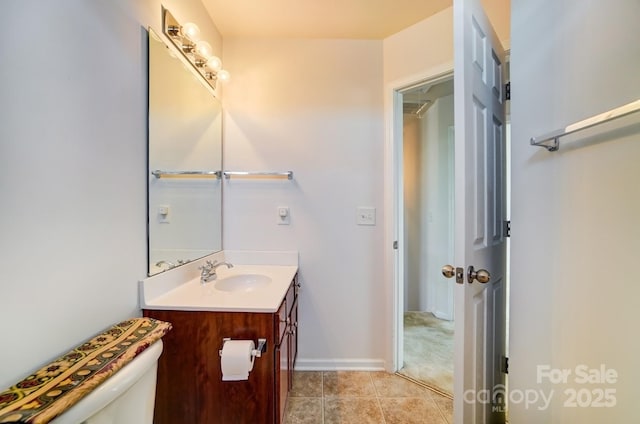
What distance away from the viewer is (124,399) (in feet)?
2.43

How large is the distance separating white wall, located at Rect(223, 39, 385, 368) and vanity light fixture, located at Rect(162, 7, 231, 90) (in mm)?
287

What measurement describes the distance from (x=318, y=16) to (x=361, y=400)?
2.47 meters

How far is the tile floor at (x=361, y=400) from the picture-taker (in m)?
1.48

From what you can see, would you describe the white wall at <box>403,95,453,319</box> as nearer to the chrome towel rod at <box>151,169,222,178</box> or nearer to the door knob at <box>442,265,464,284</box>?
the door knob at <box>442,265,464,284</box>

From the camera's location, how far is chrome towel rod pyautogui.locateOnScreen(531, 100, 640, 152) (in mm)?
636

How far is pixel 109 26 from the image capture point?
37.3 inches

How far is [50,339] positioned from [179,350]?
1.57ft

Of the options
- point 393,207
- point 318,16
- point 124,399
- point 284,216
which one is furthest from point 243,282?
point 318,16

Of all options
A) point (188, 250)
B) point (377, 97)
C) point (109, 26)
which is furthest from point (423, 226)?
point (109, 26)

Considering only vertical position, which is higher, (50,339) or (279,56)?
(279,56)

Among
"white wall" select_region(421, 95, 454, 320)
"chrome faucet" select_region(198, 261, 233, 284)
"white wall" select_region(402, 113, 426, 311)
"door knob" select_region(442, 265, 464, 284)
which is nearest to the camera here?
"door knob" select_region(442, 265, 464, 284)

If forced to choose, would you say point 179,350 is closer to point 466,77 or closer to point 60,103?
point 60,103

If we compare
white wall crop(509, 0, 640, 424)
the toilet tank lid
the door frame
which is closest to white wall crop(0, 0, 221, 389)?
the toilet tank lid

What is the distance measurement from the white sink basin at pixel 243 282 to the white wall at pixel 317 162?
0.30 metres
